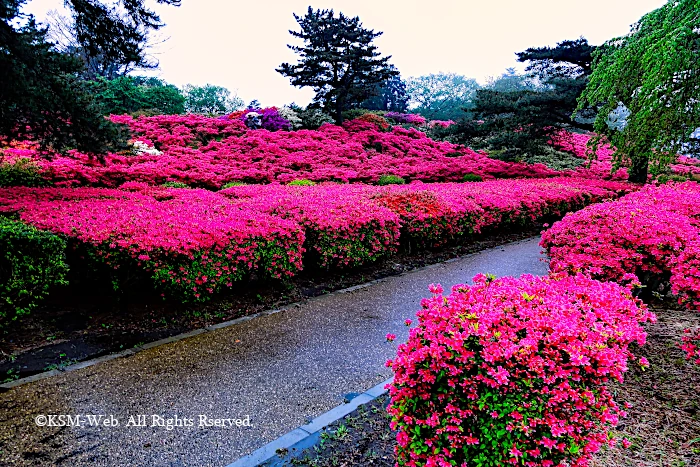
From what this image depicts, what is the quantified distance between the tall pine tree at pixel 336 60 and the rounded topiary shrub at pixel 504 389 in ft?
67.1

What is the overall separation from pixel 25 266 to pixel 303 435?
297cm

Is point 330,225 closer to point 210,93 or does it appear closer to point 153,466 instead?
point 153,466

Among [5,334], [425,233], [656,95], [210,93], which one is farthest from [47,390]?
[210,93]

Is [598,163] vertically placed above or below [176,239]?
above

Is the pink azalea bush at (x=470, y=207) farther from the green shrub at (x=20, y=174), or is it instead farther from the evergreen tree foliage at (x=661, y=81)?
the green shrub at (x=20, y=174)

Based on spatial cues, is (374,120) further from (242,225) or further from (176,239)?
(176,239)

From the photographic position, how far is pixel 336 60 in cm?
2070

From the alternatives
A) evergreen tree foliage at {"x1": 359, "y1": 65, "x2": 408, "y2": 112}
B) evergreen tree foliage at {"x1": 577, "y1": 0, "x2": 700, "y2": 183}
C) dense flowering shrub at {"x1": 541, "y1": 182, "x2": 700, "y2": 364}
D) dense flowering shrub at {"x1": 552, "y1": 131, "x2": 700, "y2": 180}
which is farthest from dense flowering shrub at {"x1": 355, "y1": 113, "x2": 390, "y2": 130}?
dense flowering shrub at {"x1": 541, "y1": 182, "x2": 700, "y2": 364}

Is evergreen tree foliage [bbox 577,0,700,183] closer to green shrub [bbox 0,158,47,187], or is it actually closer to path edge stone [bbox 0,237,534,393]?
path edge stone [bbox 0,237,534,393]

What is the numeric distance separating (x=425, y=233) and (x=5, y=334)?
5.75 metres

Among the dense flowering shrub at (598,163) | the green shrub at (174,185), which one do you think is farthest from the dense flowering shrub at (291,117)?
the dense flowering shrub at (598,163)

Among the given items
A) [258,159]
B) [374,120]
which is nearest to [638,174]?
[374,120]

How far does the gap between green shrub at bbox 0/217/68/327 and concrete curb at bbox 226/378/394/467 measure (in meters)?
2.68

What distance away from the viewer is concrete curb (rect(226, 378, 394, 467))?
94.6 inches
